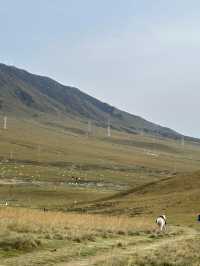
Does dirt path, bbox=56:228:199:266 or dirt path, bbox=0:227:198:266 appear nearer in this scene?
dirt path, bbox=0:227:198:266

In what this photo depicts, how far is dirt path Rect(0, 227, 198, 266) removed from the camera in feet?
65.1

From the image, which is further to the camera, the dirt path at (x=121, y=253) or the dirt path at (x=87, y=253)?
the dirt path at (x=121, y=253)

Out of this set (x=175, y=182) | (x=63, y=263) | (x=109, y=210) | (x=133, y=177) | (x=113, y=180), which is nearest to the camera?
(x=63, y=263)

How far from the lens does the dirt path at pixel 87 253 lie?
19.8 metres

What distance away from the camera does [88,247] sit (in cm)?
2375

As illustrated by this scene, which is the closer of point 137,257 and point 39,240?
point 137,257

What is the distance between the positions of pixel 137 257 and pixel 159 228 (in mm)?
14198

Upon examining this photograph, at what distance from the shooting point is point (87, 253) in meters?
22.3

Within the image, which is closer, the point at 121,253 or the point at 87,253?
the point at 87,253

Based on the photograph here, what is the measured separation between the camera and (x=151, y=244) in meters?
26.9

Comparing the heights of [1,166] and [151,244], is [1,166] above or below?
above

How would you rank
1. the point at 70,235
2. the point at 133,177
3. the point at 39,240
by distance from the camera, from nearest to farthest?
the point at 39,240
the point at 70,235
the point at 133,177

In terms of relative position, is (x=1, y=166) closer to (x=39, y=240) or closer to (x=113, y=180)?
(x=113, y=180)

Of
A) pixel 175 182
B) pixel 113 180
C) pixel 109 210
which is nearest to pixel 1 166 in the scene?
pixel 113 180
